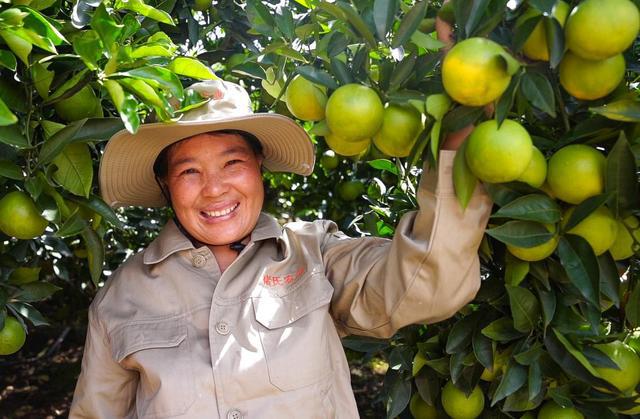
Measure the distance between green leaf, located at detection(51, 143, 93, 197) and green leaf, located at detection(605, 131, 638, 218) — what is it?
0.95 meters

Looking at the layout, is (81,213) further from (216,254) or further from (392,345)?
(392,345)

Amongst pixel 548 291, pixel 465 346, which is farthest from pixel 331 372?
pixel 548 291

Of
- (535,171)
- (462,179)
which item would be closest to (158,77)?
(462,179)

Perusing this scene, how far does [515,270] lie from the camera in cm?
132

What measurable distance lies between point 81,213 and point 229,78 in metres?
1.19

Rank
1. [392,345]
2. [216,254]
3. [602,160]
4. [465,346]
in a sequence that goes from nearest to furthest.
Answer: [602,160]
[465,346]
[216,254]
[392,345]

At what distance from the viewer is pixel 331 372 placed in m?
1.56

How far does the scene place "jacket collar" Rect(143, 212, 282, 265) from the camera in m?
1.63

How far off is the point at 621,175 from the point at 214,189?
82 centimetres

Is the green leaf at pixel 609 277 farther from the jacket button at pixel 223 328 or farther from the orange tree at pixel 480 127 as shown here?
the jacket button at pixel 223 328

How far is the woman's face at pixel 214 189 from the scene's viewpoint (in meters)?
1.62

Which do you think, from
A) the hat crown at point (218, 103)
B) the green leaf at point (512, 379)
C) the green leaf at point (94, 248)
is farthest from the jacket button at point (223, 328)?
the green leaf at point (512, 379)

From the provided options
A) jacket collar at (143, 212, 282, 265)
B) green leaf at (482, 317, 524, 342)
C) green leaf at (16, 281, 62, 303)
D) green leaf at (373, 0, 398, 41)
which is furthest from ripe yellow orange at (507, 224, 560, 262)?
green leaf at (16, 281, 62, 303)

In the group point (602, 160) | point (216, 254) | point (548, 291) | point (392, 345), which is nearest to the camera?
point (602, 160)
